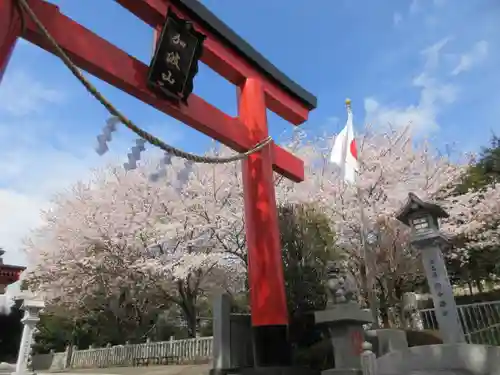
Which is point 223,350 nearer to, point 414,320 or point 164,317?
point 414,320

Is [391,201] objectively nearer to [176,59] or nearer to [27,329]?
[176,59]

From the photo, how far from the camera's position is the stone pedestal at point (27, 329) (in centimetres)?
1029

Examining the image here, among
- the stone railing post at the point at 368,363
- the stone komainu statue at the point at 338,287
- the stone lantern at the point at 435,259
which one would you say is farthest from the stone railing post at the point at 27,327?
the stone lantern at the point at 435,259

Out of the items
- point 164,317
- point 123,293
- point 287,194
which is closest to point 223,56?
point 287,194

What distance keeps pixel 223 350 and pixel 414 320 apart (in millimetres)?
7807

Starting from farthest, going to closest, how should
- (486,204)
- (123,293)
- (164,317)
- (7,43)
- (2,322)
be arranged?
(164,317) < (2,322) < (123,293) < (486,204) < (7,43)

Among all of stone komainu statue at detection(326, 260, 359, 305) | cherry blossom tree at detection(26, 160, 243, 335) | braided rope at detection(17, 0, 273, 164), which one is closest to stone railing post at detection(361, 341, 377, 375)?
stone komainu statue at detection(326, 260, 359, 305)

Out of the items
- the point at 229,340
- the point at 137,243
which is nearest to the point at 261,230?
the point at 229,340

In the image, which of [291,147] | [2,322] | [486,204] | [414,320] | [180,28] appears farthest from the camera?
[2,322]

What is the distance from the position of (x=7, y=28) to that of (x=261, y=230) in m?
4.59

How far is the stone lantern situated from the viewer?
6441 mm

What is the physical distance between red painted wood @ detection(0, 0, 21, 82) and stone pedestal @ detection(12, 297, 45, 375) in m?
8.67

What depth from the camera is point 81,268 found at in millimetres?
16000

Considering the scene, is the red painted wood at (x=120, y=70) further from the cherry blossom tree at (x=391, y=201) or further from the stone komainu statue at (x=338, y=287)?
the cherry blossom tree at (x=391, y=201)
